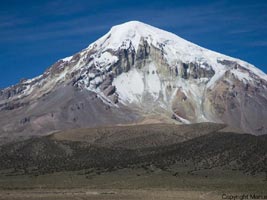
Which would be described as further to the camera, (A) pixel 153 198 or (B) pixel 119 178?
(B) pixel 119 178

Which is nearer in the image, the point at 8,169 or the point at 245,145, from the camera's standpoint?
the point at 245,145

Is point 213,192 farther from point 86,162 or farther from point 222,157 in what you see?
point 86,162

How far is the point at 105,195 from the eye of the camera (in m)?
114

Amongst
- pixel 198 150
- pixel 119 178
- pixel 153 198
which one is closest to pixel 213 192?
pixel 153 198

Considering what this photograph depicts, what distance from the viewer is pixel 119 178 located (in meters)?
153

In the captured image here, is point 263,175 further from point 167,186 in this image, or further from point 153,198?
point 153,198

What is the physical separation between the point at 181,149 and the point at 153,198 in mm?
80891

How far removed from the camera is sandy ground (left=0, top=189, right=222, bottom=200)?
108m

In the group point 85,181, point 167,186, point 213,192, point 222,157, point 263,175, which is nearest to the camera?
point 213,192

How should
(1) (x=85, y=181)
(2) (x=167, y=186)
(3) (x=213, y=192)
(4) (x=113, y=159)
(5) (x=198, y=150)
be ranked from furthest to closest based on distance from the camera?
(4) (x=113, y=159) < (5) (x=198, y=150) < (1) (x=85, y=181) < (2) (x=167, y=186) < (3) (x=213, y=192)

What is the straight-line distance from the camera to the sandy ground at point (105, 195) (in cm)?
10819

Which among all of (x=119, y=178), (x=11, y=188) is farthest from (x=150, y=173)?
(x=11, y=188)

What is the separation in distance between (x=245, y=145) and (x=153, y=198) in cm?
6913

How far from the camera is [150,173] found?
15838 cm
